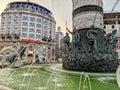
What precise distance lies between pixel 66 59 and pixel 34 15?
165 feet

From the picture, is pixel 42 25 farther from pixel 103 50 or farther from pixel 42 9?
pixel 103 50

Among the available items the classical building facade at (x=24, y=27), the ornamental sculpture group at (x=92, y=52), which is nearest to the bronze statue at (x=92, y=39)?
the ornamental sculpture group at (x=92, y=52)

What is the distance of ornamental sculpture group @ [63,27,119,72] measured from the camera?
14.3m

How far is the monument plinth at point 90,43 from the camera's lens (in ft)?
47.3

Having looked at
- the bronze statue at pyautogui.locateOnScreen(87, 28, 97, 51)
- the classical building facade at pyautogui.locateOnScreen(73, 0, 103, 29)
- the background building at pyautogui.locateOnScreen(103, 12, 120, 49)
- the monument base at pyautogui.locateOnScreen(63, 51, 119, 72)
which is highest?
the background building at pyautogui.locateOnScreen(103, 12, 120, 49)

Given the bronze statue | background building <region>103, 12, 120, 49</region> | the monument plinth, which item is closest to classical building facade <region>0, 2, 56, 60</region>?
background building <region>103, 12, 120, 49</region>

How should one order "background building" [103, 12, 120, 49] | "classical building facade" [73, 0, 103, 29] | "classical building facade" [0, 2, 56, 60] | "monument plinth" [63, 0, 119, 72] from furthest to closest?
"classical building facade" [0, 2, 56, 60] < "background building" [103, 12, 120, 49] < "classical building facade" [73, 0, 103, 29] < "monument plinth" [63, 0, 119, 72]

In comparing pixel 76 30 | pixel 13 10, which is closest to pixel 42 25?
pixel 13 10

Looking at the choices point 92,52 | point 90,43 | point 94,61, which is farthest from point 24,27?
point 94,61

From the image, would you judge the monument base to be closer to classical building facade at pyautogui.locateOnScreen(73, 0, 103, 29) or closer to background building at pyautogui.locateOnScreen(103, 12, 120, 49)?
classical building facade at pyautogui.locateOnScreen(73, 0, 103, 29)

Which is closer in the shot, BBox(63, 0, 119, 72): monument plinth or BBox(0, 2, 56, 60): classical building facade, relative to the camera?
BBox(63, 0, 119, 72): monument plinth

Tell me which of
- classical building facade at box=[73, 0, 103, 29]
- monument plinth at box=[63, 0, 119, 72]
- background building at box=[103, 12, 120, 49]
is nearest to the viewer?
monument plinth at box=[63, 0, 119, 72]

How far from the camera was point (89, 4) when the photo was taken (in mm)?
15766

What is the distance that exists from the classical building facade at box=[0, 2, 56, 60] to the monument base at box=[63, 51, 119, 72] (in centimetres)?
4425
